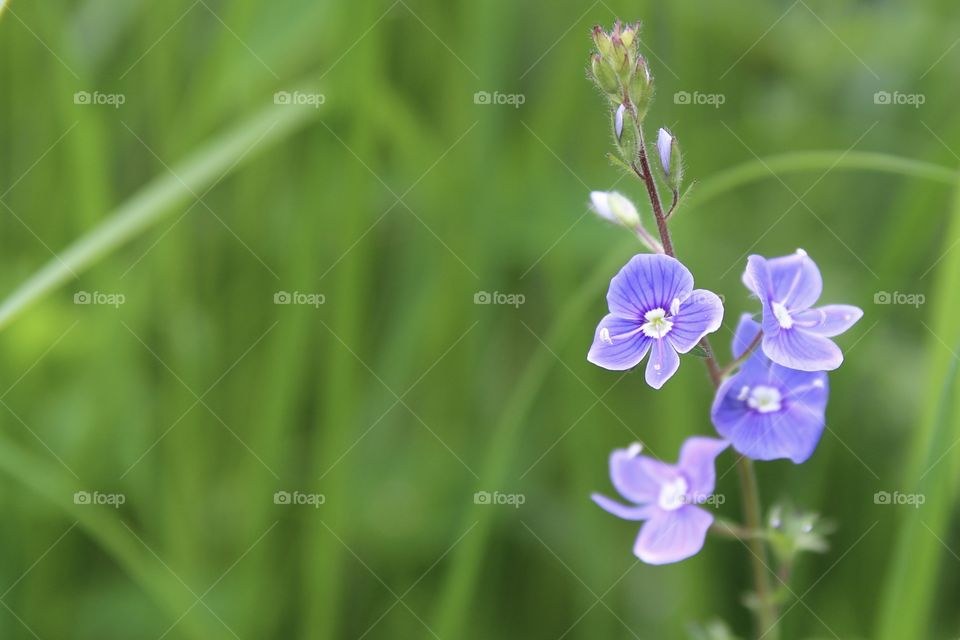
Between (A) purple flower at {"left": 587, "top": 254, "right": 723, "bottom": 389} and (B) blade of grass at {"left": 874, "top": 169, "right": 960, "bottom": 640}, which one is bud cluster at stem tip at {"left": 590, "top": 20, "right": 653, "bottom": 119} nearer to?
(A) purple flower at {"left": 587, "top": 254, "right": 723, "bottom": 389}

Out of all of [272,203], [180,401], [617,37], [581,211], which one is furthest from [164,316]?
[617,37]

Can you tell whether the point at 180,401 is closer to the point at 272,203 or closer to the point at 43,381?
the point at 43,381

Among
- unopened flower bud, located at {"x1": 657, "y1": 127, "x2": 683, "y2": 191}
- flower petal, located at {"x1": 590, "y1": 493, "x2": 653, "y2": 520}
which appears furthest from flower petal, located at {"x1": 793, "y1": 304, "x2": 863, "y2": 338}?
flower petal, located at {"x1": 590, "y1": 493, "x2": 653, "y2": 520}

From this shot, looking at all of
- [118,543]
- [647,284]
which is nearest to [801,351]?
[647,284]

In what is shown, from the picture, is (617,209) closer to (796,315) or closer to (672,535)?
(796,315)

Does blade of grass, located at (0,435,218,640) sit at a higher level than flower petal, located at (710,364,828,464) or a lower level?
lower

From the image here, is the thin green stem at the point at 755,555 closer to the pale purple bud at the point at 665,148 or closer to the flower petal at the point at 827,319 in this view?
the flower petal at the point at 827,319
